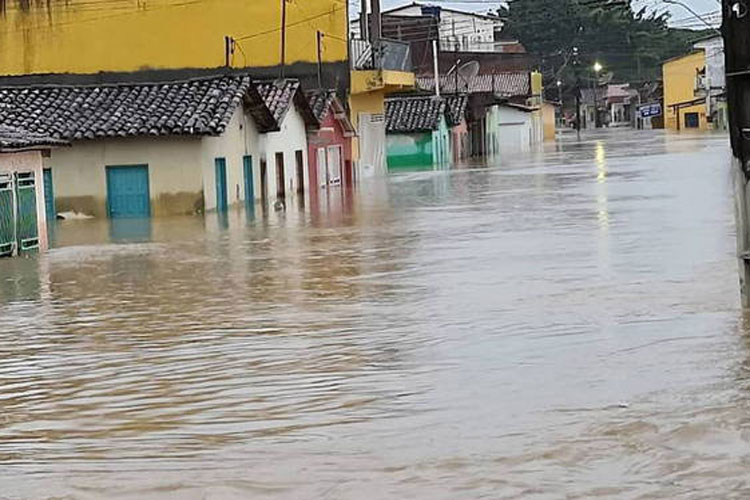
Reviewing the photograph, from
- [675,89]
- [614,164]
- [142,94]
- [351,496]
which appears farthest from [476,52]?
[351,496]

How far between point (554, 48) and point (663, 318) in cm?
11241

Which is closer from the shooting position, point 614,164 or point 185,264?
point 185,264

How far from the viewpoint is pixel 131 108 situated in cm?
3666

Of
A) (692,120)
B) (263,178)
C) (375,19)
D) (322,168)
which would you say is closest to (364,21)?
(375,19)

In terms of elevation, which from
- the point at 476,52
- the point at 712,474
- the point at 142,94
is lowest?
the point at 712,474

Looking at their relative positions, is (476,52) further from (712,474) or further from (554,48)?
(712,474)

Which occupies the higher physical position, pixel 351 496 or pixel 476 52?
pixel 476 52

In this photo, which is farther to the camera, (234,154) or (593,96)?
(593,96)

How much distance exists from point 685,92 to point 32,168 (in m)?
94.1

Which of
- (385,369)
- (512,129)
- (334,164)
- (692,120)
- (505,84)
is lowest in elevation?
(385,369)

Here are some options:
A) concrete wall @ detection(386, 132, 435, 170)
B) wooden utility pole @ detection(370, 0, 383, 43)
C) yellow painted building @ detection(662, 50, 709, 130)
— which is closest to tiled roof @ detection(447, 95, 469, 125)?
concrete wall @ detection(386, 132, 435, 170)

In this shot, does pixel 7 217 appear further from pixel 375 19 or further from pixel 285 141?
pixel 375 19

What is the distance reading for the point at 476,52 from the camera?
9938 centimetres

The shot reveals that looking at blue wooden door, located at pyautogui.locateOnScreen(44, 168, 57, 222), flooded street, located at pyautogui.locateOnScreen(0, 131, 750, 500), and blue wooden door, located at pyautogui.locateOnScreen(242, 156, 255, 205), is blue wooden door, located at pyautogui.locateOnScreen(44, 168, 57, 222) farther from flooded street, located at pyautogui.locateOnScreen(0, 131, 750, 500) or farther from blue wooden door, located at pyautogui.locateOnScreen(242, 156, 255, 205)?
flooded street, located at pyautogui.locateOnScreen(0, 131, 750, 500)
